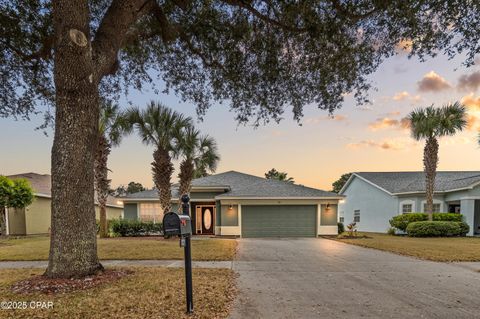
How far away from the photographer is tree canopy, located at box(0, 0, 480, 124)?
648 cm

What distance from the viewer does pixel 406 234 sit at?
1862 cm

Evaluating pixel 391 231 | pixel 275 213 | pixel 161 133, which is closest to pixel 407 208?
pixel 391 231

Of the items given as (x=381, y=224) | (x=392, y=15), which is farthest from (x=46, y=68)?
(x=381, y=224)

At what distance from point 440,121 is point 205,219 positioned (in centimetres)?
1584

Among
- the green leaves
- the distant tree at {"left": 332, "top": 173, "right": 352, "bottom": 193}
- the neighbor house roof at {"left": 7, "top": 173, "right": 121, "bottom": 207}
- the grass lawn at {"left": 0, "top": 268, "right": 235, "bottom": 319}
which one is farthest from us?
the distant tree at {"left": 332, "top": 173, "right": 352, "bottom": 193}

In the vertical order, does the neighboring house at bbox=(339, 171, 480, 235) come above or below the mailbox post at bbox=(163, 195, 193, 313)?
below

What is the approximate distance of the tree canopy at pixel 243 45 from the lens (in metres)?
6.48

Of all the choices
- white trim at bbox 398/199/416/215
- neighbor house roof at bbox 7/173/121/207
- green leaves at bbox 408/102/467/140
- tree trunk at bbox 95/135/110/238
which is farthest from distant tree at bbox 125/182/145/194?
green leaves at bbox 408/102/467/140

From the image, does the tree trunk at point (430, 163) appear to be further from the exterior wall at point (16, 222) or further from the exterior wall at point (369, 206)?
the exterior wall at point (16, 222)

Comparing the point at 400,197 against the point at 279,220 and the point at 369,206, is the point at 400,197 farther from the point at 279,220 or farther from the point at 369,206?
the point at 279,220

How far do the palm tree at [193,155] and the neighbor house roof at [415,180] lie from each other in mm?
14506

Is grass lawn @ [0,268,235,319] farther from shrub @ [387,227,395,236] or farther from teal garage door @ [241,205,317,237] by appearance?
shrub @ [387,227,395,236]

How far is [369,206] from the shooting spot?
2380 centimetres

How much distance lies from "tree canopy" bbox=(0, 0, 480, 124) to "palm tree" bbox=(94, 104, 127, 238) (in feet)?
13.0
